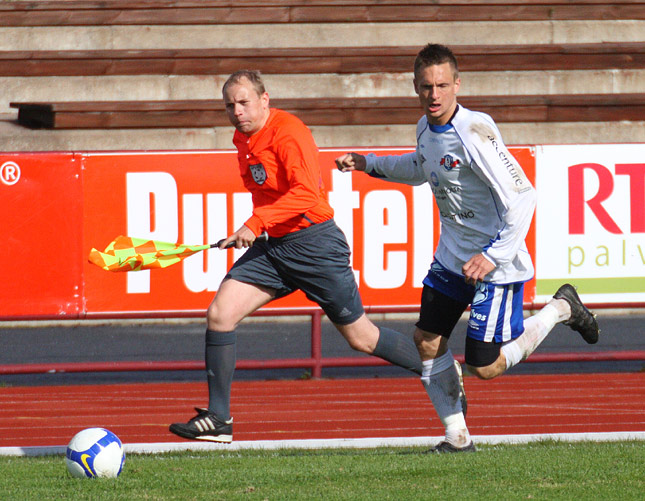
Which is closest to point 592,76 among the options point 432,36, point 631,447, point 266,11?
point 432,36

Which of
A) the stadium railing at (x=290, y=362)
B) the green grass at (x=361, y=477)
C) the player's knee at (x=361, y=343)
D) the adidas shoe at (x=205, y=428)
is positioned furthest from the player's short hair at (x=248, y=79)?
the stadium railing at (x=290, y=362)

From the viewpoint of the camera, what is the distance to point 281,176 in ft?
19.3

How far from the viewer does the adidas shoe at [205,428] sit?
5.70 metres

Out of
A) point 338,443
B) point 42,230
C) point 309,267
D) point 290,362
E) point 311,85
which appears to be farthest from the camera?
point 311,85

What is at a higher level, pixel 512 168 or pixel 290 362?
pixel 512 168

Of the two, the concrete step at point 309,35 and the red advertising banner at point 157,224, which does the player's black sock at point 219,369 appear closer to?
the red advertising banner at point 157,224

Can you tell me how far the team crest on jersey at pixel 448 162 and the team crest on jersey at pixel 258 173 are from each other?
1.02m

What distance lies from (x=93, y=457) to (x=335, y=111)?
33.1 ft

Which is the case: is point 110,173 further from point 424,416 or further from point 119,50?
point 119,50

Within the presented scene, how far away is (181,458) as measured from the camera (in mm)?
5832

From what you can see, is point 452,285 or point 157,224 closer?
point 452,285

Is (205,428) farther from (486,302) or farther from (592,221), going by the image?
(592,221)

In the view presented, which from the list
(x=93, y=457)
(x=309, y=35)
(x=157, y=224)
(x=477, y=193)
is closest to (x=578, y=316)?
(x=477, y=193)

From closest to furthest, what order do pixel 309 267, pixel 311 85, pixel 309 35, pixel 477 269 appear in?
pixel 477 269 < pixel 309 267 < pixel 311 85 < pixel 309 35
